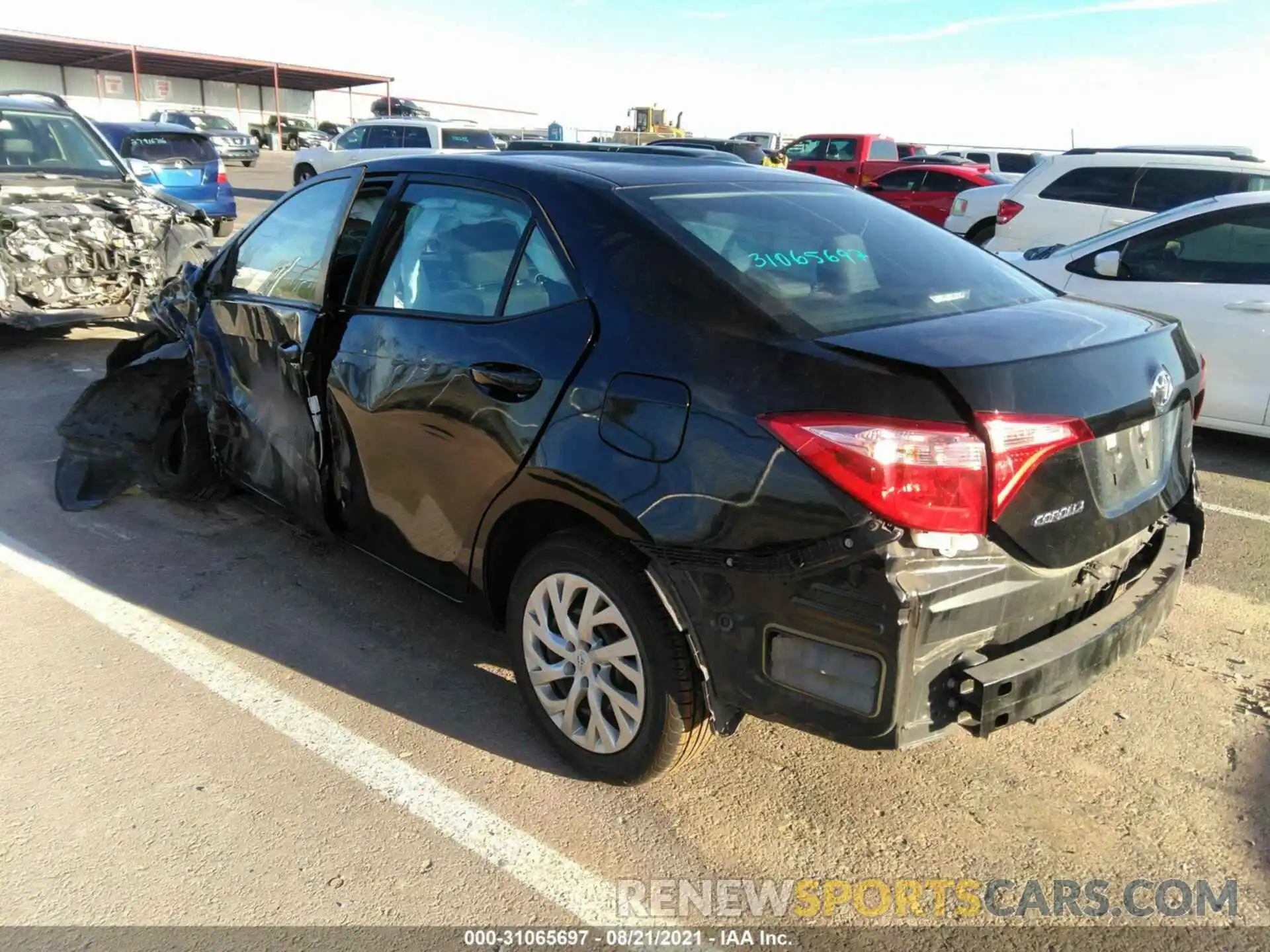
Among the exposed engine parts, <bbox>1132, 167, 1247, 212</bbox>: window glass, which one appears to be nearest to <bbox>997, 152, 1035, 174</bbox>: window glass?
<bbox>1132, 167, 1247, 212</bbox>: window glass

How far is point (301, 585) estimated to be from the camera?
4.16 metres

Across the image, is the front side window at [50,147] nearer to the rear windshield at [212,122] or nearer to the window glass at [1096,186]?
the window glass at [1096,186]

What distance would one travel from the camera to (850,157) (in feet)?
75.1

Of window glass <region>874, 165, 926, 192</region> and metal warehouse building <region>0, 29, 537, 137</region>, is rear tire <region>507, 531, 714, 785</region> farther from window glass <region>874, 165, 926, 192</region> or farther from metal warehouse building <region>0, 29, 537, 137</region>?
metal warehouse building <region>0, 29, 537, 137</region>

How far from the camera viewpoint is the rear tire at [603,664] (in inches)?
101

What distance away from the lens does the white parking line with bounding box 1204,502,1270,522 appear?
499cm

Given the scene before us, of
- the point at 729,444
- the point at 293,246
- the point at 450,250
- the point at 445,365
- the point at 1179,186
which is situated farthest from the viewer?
the point at 1179,186

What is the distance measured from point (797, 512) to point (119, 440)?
437cm

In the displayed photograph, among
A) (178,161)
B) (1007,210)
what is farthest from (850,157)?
(178,161)

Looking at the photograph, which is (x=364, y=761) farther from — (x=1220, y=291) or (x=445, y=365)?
(x=1220, y=291)

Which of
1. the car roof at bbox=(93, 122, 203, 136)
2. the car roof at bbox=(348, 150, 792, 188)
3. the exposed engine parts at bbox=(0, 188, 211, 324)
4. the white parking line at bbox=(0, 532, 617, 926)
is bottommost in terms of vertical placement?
the white parking line at bbox=(0, 532, 617, 926)

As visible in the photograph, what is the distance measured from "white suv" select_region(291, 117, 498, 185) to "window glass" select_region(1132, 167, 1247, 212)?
13.0m

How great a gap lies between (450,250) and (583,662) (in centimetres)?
148

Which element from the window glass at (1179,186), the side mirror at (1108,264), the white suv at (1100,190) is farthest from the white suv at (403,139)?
the side mirror at (1108,264)
